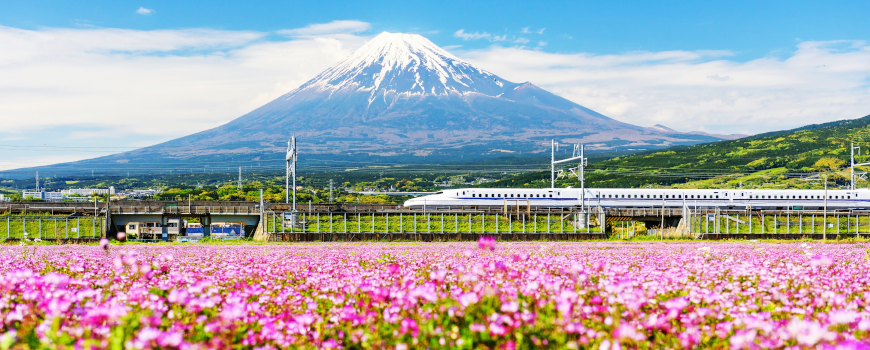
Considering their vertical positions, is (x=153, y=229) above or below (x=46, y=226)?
below

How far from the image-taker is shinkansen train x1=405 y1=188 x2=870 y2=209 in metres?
66.6

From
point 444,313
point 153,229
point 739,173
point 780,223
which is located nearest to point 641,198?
point 780,223

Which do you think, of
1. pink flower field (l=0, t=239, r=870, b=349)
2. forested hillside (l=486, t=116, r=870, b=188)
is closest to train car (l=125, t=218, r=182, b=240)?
pink flower field (l=0, t=239, r=870, b=349)

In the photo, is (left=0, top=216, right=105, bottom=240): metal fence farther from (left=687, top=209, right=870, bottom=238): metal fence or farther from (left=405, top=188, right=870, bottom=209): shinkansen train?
(left=687, top=209, right=870, bottom=238): metal fence

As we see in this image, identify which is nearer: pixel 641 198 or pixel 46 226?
pixel 46 226

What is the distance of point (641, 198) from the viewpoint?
2778 inches

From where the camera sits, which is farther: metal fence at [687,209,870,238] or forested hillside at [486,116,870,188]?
forested hillside at [486,116,870,188]

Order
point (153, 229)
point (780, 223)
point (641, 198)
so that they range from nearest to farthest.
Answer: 1. point (780, 223)
2. point (641, 198)
3. point (153, 229)

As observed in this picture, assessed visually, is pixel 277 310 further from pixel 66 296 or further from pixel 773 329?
pixel 773 329

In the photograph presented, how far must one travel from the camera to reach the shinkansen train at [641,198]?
66.6m

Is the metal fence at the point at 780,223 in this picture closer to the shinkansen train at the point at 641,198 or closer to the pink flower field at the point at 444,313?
the shinkansen train at the point at 641,198

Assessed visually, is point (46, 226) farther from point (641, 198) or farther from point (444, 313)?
point (641, 198)

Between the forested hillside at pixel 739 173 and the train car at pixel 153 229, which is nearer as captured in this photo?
the train car at pixel 153 229

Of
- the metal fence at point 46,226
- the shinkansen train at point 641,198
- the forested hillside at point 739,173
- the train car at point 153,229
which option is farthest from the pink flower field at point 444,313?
the forested hillside at point 739,173
